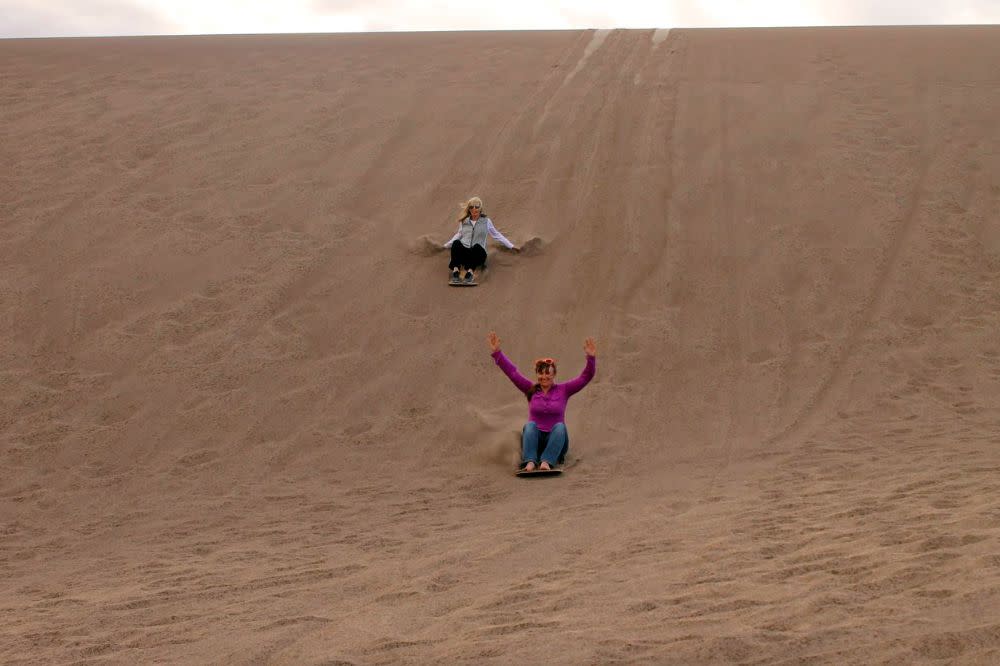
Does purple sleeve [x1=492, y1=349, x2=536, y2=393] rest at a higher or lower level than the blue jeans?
higher

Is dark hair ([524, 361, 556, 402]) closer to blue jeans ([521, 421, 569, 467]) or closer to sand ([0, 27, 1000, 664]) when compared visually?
blue jeans ([521, 421, 569, 467])

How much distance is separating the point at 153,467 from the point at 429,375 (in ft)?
8.22

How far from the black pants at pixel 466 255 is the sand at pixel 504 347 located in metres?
0.30

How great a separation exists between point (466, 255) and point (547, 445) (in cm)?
369

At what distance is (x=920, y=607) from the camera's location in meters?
4.10

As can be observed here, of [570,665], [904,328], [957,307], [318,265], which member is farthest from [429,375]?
[570,665]

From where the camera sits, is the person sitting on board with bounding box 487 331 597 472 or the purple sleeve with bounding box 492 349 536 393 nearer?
the person sitting on board with bounding box 487 331 597 472

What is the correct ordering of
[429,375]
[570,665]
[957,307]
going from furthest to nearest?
[957,307], [429,375], [570,665]

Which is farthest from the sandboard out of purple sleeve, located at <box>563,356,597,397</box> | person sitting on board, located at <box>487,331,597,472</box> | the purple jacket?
purple sleeve, located at <box>563,356,597,397</box>

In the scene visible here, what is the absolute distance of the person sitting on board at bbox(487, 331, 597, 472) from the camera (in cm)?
786

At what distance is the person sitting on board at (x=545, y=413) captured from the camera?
25.8ft

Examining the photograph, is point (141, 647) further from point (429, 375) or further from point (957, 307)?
point (957, 307)

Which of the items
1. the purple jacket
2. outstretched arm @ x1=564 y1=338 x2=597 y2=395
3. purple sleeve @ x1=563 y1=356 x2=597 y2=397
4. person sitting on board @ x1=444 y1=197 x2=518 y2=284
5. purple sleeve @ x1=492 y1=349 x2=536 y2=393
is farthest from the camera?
person sitting on board @ x1=444 y1=197 x2=518 y2=284

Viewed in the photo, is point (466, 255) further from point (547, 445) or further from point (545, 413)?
point (547, 445)
